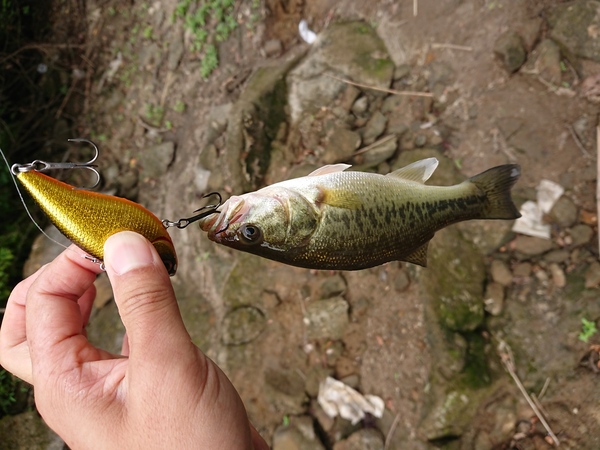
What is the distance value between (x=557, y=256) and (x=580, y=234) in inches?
10.3

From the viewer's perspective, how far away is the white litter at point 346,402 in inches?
154

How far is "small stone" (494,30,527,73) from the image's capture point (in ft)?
12.6

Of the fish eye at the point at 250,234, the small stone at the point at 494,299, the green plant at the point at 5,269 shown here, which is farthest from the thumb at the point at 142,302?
the green plant at the point at 5,269

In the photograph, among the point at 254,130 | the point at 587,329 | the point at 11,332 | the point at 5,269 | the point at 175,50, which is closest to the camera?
the point at 11,332

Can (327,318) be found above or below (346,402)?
above

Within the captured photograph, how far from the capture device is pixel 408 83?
4332mm

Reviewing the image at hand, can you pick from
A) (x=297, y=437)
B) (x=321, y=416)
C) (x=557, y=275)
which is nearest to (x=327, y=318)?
(x=321, y=416)

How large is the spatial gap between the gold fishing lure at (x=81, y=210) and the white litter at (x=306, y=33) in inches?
145

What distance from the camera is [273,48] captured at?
5.04 metres

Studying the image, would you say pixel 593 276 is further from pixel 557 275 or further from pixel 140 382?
pixel 140 382

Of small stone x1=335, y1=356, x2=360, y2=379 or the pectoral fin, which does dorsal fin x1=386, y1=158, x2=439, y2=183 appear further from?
small stone x1=335, y1=356, x2=360, y2=379

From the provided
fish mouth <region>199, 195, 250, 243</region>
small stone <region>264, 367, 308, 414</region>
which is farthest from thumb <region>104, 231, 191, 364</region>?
small stone <region>264, 367, 308, 414</region>

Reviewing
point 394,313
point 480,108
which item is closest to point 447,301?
point 394,313

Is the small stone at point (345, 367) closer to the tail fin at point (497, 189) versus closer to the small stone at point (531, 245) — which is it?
the small stone at point (531, 245)
